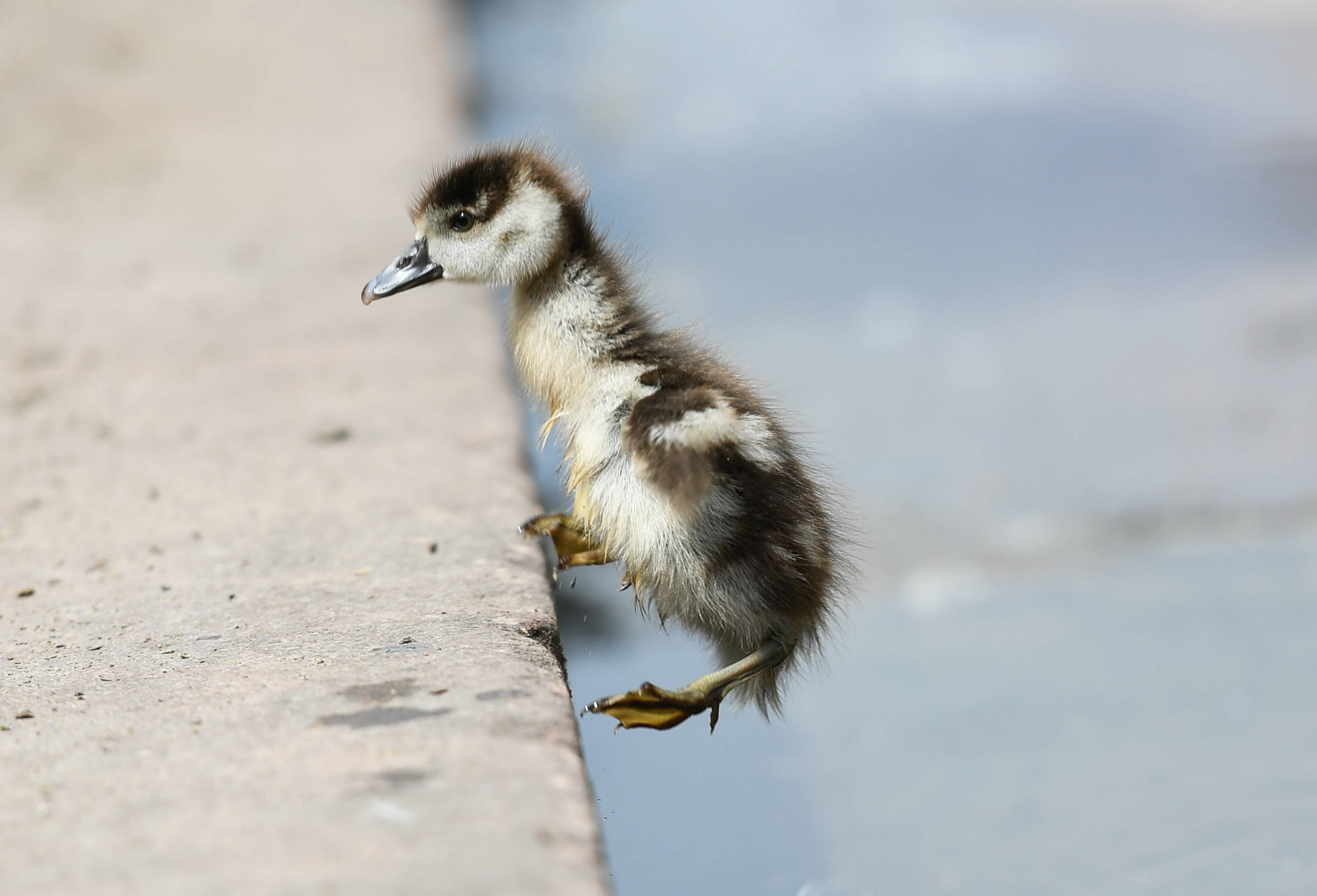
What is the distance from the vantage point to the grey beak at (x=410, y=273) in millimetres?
2896

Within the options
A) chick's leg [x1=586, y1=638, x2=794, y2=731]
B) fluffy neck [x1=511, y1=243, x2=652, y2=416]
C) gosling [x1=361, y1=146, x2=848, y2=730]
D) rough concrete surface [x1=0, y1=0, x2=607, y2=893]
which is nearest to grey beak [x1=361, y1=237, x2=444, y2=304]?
gosling [x1=361, y1=146, x2=848, y2=730]

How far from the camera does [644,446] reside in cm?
234

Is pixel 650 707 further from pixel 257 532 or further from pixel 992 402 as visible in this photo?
pixel 992 402

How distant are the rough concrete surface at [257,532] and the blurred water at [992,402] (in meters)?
0.57

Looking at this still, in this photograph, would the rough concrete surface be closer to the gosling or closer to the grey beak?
the gosling

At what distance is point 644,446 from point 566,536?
0.45m

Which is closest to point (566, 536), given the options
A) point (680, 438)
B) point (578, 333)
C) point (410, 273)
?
point (578, 333)

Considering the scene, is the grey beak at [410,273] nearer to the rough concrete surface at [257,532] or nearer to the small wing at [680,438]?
the rough concrete surface at [257,532]

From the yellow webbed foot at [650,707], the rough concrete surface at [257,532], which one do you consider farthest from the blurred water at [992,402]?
the rough concrete surface at [257,532]

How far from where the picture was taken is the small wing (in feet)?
7.34

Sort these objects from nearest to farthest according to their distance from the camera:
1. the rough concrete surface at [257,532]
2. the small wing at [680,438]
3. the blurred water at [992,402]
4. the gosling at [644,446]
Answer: the rough concrete surface at [257,532]
the small wing at [680,438]
the gosling at [644,446]
the blurred water at [992,402]

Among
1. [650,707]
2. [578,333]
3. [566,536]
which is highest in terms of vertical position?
[578,333]

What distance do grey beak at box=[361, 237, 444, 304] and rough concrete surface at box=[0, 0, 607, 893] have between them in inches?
19.2

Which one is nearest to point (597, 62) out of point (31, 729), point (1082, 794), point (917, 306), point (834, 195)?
point (834, 195)
